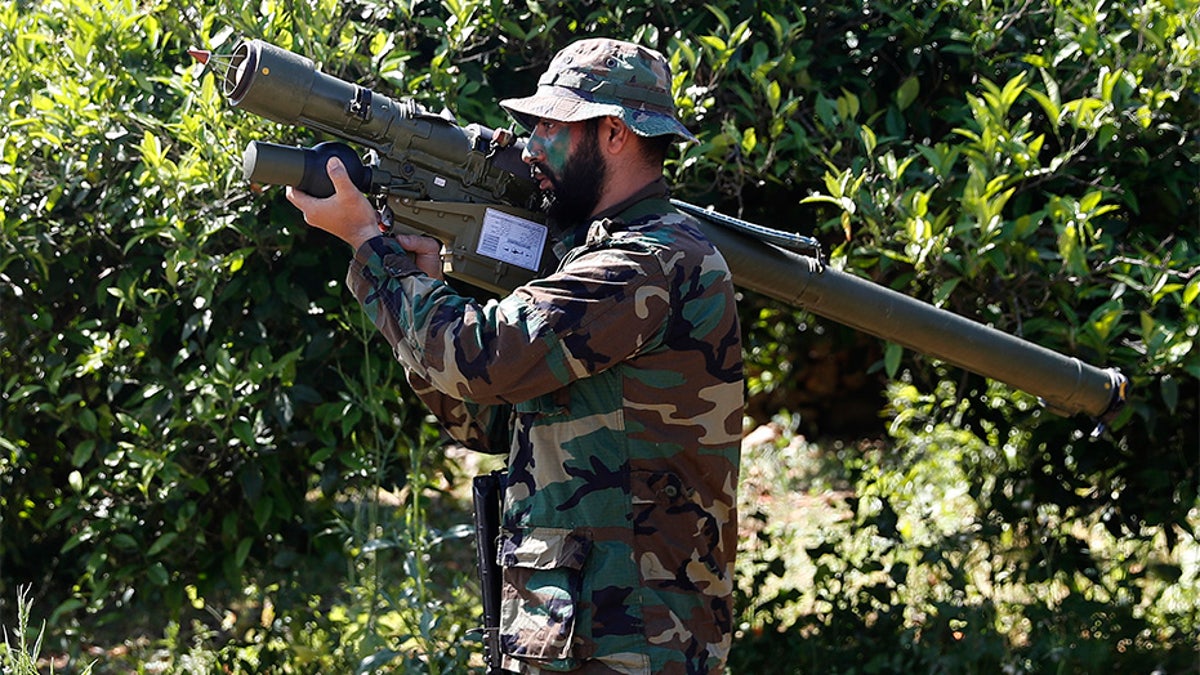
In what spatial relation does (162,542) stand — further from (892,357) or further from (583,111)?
(892,357)

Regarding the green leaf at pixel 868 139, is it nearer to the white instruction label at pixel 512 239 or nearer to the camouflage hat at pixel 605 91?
the camouflage hat at pixel 605 91

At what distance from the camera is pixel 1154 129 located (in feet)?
12.1

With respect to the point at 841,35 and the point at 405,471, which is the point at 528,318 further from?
the point at 841,35

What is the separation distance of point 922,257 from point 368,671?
1750 millimetres

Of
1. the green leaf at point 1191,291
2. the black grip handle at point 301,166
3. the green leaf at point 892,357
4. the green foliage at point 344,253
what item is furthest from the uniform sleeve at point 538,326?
the green leaf at point 1191,291

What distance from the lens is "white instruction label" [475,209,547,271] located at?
2.78 metres

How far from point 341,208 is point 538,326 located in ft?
1.61

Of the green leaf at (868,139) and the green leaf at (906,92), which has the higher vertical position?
the green leaf at (906,92)

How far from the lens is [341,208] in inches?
105

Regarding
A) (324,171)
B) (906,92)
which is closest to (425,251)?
(324,171)

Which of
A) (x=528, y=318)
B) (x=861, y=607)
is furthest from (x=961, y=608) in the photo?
(x=528, y=318)

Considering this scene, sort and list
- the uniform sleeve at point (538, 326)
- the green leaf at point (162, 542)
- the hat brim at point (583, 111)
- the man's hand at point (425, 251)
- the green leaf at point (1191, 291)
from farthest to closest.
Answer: the green leaf at point (162, 542)
the green leaf at point (1191, 291)
the man's hand at point (425, 251)
the hat brim at point (583, 111)
the uniform sleeve at point (538, 326)

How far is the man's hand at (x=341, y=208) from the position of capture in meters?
2.66

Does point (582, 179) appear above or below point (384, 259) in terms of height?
above
